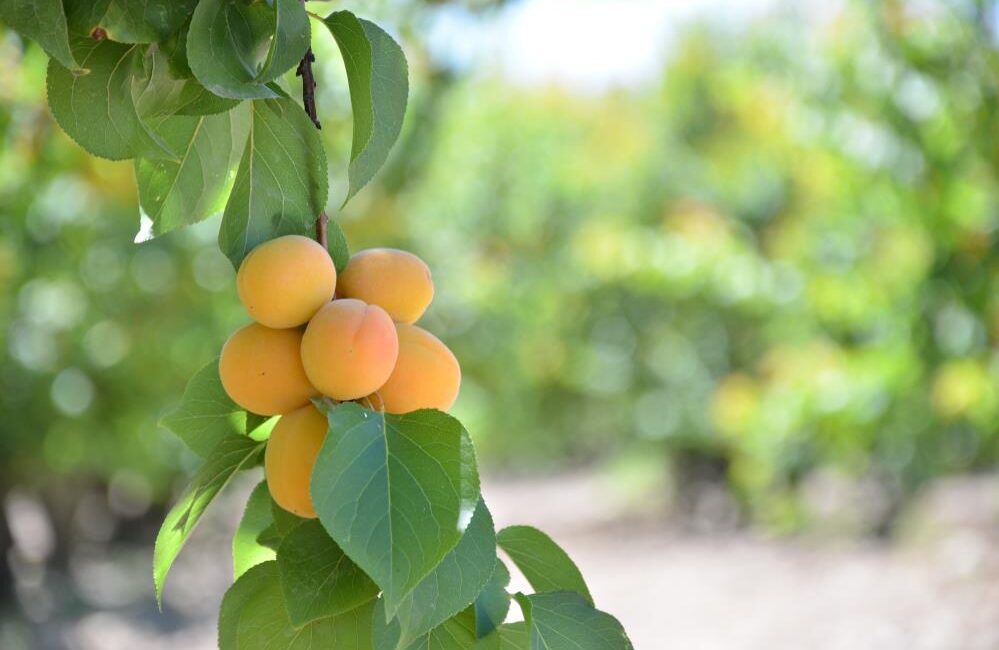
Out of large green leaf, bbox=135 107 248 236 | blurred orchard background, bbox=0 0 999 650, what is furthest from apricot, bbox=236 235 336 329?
blurred orchard background, bbox=0 0 999 650

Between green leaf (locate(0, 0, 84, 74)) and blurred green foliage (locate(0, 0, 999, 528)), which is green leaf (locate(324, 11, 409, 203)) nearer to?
green leaf (locate(0, 0, 84, 74))

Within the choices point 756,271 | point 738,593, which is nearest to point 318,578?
point 756,271

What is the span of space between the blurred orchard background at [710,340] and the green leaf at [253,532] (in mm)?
730

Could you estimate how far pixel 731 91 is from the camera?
3879 mm

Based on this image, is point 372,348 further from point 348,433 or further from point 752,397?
point 752,397

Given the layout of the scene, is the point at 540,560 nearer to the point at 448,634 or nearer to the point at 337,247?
the point at 448,634

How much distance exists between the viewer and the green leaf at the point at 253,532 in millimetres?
488

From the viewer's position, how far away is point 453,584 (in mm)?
383

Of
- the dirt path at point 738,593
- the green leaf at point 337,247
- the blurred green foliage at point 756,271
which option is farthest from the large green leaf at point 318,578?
the dirt path at point 738,593

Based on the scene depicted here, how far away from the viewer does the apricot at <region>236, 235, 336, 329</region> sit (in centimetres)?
42

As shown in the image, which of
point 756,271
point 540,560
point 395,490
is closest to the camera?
point 395,490

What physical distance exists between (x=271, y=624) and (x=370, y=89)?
0.74ft

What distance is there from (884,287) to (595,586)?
1.86m

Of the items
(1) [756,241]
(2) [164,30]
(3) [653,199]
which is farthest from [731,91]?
(2) [164,30]
